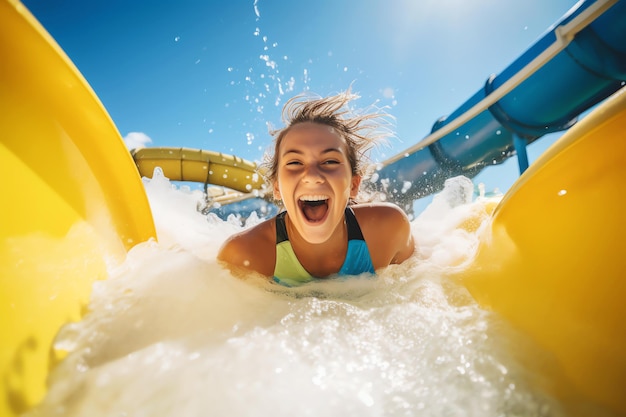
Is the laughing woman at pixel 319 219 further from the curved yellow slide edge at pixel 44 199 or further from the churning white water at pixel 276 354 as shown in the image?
the curved yellow slide edge at pixel 44 199

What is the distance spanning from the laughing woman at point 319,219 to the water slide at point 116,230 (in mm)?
603

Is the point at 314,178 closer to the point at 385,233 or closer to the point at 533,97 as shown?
the point at 385,233

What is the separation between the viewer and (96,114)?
1197mm

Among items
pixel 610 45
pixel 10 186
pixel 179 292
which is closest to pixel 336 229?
pixel 179 292

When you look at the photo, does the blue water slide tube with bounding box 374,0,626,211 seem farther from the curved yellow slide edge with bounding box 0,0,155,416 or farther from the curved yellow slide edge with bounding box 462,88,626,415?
the curved yellow slide edge with bounding box 0,0,155,416

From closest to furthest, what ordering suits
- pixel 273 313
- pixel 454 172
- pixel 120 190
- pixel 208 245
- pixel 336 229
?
pixel 273 313
pixel 120 190
pixel 336 229
pixel 208 245
pixel 454 172

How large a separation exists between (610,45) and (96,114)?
4341 mm

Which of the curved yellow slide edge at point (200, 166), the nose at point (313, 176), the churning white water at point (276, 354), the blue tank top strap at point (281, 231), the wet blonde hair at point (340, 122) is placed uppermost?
the curved yellow slide edge at point (200, 166)

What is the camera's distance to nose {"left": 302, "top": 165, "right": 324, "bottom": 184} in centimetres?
149

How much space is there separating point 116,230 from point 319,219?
0.92 m

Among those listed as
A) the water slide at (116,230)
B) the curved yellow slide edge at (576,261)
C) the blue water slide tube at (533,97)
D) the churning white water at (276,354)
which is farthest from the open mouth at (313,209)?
the blue water slide tube at (533,97)

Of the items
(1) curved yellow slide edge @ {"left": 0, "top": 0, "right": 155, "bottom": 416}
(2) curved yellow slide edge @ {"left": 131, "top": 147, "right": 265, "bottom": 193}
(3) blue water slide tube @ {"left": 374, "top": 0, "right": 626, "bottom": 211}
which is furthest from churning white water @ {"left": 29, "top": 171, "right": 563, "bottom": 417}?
(2) curved yellow slide edge @ {"left": 131, "top": 147, "right": 265, "bottom": 193}

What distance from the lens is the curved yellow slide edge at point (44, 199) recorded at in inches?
28.9

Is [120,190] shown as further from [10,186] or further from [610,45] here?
[610,45]
